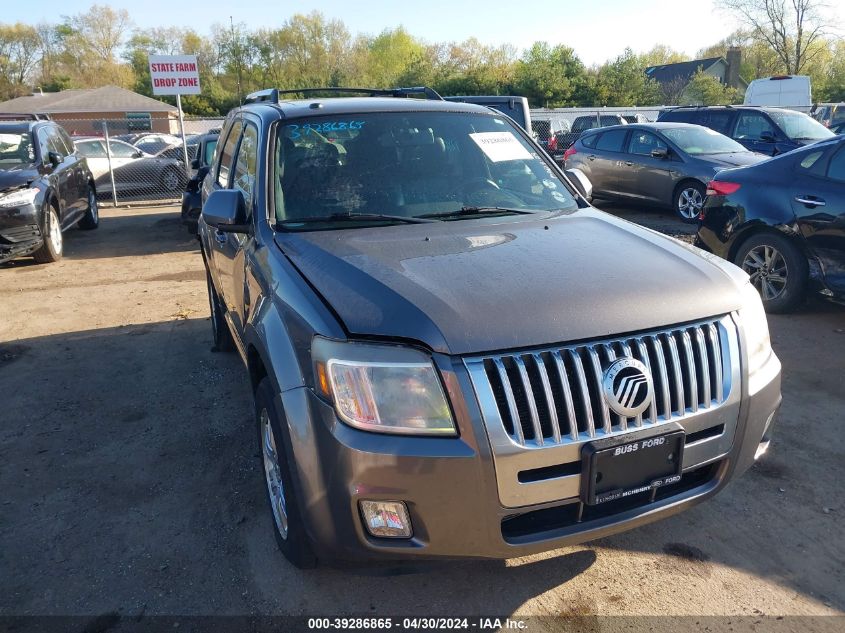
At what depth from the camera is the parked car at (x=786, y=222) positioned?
17.8ft

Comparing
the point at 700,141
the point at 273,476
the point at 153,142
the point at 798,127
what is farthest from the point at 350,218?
the point at 153,142

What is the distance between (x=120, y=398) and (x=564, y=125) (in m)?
19.5

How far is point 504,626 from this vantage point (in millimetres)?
2500

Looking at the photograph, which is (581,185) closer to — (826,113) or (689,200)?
(689,200)

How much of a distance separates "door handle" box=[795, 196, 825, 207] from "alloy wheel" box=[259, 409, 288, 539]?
4873mm

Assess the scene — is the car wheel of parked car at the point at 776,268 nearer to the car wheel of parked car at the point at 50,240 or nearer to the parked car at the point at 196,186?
the parked car at the point at 196,186

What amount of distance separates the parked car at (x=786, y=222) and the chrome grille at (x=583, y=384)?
3.86 meters

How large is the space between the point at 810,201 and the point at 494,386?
15.5ft

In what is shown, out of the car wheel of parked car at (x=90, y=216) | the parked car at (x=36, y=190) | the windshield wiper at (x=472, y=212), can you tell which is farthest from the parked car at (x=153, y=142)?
the windshield wiper at (x=472, y=212)

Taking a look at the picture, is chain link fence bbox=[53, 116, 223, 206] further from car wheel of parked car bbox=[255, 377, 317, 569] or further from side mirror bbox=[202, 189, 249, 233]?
car wheel of parked car bbox=[255, 377, 317, 569]

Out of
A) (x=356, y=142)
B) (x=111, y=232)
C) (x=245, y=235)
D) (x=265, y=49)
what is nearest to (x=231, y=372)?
(x=245, y=235)

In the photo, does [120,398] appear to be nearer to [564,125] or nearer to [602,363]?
[602,363]

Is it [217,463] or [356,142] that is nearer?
[356,142]

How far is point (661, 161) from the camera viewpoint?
11.1m
